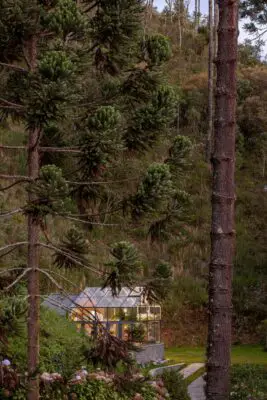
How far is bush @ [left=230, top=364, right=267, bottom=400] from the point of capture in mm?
10359

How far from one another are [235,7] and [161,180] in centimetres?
166

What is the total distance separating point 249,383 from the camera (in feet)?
36.0

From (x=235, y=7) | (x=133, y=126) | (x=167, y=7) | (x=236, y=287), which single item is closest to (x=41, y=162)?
(x=133, y=126)

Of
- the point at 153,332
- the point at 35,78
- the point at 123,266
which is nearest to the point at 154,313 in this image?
the point at 153,332

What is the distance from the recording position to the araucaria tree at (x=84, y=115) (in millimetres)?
6113

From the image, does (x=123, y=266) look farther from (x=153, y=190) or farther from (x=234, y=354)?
(x=234, y=354)

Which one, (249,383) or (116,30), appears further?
(249,383)

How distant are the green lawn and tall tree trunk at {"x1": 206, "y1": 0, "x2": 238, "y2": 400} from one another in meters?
11.1

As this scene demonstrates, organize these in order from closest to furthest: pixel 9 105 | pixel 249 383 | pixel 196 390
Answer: pixel 9 105 → pixel 249 383 → pixel 196 390

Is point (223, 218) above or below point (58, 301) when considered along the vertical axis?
above

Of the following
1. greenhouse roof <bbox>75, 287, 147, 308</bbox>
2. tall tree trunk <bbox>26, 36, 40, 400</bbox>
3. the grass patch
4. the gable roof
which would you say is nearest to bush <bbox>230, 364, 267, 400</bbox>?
the grass patch

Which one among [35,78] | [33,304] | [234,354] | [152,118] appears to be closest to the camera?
[35,78]

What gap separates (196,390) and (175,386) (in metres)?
2.53

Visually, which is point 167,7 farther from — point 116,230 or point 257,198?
point 116,230
